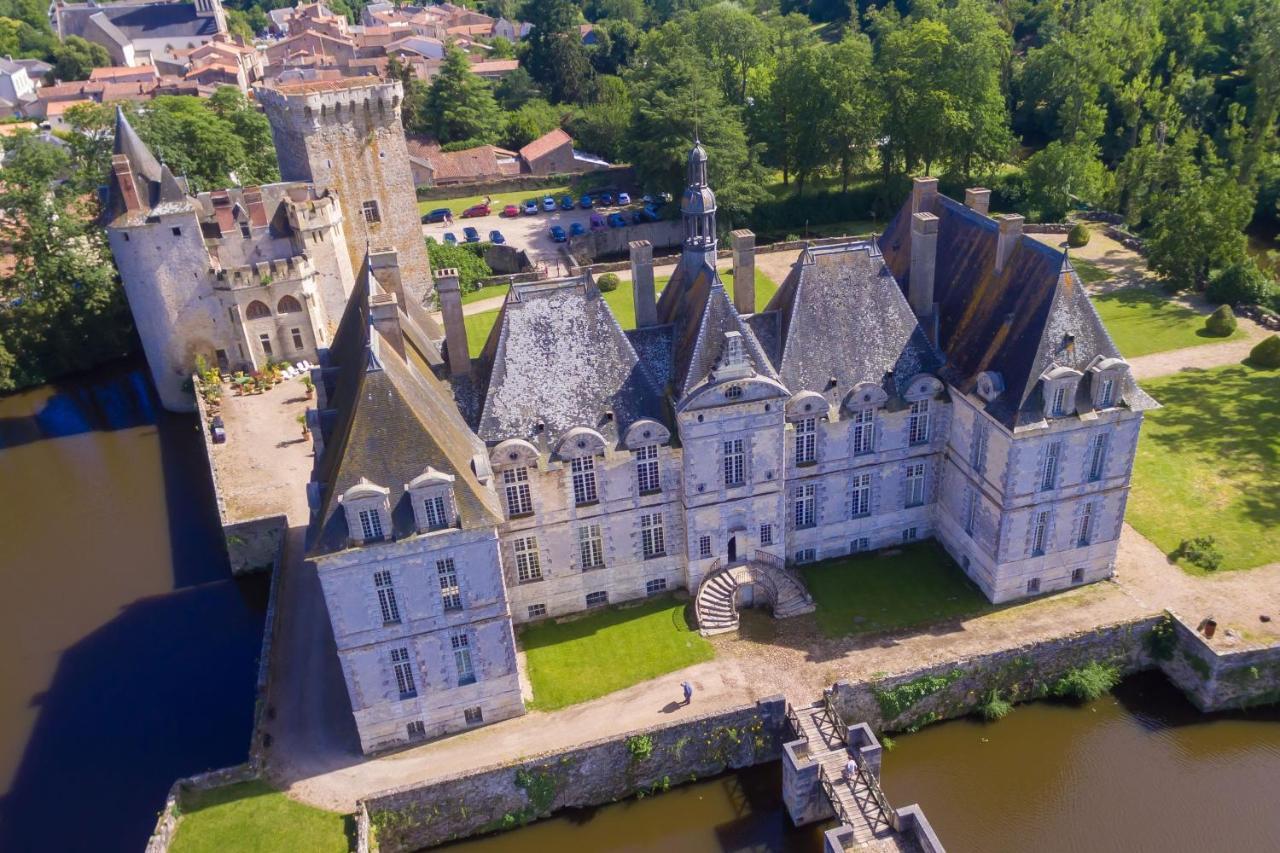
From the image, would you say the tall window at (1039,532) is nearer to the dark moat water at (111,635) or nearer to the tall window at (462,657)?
the tall window at (462,657)

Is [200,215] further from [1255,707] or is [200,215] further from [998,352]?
[1255,707]

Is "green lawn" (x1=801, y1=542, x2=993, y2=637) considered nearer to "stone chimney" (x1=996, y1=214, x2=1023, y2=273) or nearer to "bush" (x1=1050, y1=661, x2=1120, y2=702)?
"bush" (x1=1050, y1=661, x2=1120, y2=702)

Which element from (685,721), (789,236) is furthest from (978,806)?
(789,236)

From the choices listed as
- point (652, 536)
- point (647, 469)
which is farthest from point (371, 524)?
point (652, 536)

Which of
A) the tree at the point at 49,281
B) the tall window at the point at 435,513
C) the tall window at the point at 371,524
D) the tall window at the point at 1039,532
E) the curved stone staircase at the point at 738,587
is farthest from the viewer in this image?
the tree at the point at 49,281

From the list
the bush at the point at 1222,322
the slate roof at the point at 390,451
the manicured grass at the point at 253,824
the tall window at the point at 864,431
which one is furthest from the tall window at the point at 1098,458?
the bush at the point at 1222,322

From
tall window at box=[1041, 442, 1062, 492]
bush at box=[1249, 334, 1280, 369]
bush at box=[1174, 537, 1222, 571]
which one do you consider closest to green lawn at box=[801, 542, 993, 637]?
tall window at box=[1041, 442, 1062, 492]
